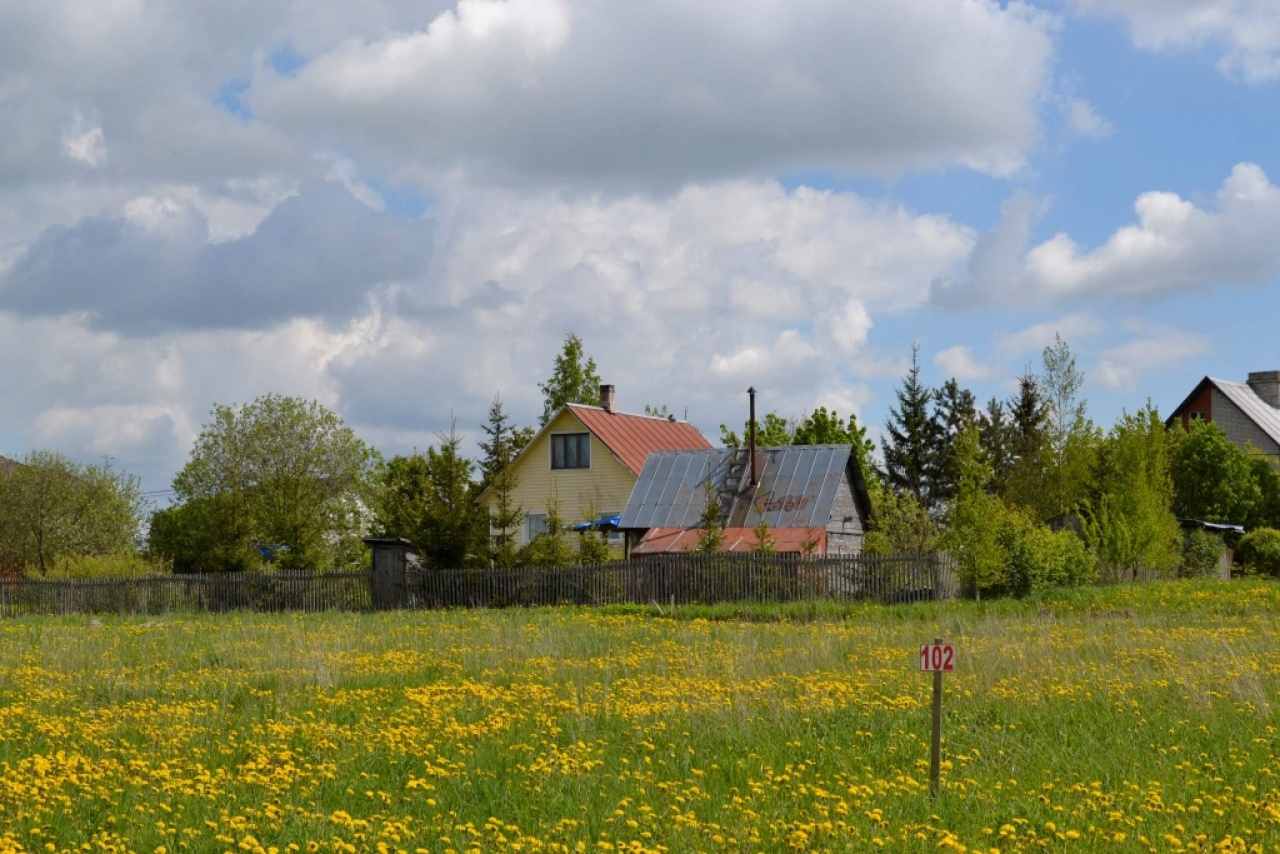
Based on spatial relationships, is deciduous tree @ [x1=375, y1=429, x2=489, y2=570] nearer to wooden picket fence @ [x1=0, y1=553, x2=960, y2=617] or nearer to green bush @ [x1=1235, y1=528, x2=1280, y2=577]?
wooden picket fence @ [x1=0, y1=553, x2=960, y2=617]

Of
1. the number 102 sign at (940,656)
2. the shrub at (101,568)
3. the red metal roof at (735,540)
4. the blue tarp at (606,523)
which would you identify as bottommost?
the number 102 sign at (940,656)

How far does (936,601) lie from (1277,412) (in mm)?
47869

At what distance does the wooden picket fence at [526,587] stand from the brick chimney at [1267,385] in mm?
47513

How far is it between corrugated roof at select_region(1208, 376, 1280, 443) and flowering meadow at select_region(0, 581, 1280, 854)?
5103 cm

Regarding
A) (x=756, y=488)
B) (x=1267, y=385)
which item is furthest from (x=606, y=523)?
(x=1267, y=385)

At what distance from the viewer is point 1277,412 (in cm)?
6950

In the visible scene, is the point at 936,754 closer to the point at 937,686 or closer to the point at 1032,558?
the point at 937,686

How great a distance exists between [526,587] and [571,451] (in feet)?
53.0

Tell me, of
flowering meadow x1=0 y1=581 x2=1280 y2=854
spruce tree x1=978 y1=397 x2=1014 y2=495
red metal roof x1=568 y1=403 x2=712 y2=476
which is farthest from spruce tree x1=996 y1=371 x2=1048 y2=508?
flowering meadow x1=0 y1=581 x2=1280 y2=854

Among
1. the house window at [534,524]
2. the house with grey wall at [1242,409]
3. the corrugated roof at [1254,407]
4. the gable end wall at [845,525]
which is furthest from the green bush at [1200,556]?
the corrugated roof at [1254,407]

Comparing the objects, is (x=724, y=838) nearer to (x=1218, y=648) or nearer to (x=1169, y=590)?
(x=1218, y=648)

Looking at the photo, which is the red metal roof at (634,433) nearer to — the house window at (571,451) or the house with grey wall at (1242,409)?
the house window at (571,451)

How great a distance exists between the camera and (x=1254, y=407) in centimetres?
6775

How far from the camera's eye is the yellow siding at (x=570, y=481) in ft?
163
